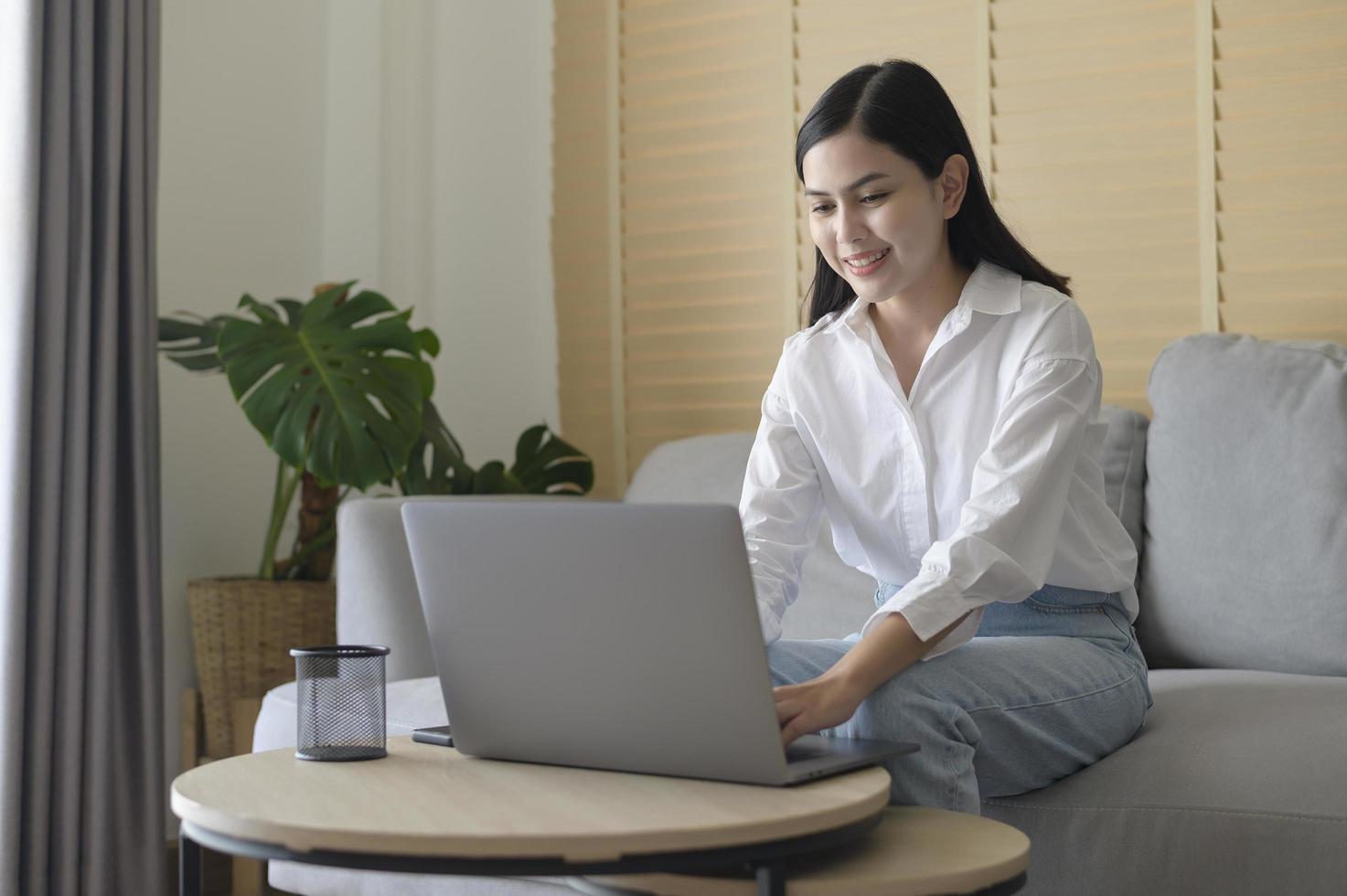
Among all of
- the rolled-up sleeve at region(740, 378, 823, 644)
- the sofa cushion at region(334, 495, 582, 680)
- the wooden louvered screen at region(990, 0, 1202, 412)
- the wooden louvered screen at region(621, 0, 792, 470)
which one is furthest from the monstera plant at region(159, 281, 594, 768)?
the wooden louvered screen at region(990, 0, 1202, 412)

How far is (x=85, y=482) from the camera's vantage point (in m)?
2.16

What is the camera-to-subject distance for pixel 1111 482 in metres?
1.97

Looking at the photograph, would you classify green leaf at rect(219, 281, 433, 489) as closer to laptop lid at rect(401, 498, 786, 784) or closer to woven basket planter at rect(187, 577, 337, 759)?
woven basket planter at rect(187, 577, 337, 759)

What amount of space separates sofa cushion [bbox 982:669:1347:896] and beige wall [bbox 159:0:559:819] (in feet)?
5.81

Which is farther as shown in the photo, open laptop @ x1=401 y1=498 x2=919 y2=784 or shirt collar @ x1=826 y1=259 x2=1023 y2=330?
shirt collar @ x1=826 y1=259 x2=1023 y2=330

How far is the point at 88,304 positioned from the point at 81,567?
1.37 feet

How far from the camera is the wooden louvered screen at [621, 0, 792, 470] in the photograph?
2662 millimetres

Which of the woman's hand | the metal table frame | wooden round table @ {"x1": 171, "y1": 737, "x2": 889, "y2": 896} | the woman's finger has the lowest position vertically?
the metal table frame

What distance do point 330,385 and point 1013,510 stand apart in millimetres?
1309

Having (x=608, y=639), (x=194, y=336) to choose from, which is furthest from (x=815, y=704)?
(x=194, y=336)

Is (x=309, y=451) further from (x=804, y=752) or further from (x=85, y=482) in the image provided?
(x=804, y=752)

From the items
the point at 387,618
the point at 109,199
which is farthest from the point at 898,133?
the point at 109,199

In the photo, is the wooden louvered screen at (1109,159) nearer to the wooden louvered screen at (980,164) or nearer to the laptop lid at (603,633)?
the wooden louvered screen at (980,164)

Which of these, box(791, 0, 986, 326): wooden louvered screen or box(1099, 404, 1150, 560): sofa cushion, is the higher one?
box(791, 0, 986, 326): wooden louvered screen
